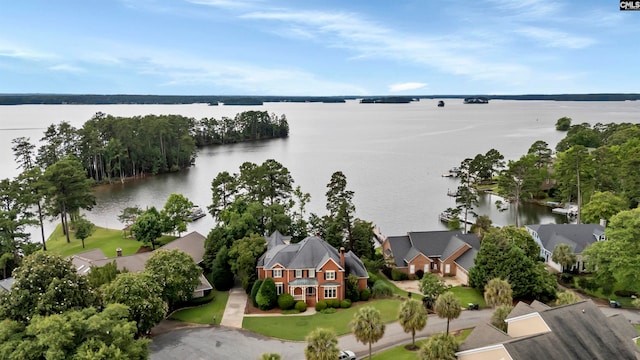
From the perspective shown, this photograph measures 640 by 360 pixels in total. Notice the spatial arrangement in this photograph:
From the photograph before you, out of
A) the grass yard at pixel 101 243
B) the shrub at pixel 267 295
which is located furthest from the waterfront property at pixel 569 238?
the grass yard at pixel 101 243

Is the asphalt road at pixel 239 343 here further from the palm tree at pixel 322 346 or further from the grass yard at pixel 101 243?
the grass yard at pixel 101 243

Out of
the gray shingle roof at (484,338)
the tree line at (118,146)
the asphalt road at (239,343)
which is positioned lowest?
the asphalt road at (239,343)

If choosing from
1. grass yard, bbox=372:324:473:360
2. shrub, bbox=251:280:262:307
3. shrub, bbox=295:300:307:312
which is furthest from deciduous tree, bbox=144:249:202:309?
grass yard, bbox=372:324:473:360

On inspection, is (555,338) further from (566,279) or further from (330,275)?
(566,279)

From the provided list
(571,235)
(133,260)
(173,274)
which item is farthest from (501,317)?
(133,260)

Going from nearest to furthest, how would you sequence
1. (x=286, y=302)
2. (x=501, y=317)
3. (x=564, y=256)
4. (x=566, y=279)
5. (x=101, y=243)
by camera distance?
(x=501, y=317) < (x=286, y=302) < (x=566, y=279) < (x=564, y=256) < (x=101, y=243)

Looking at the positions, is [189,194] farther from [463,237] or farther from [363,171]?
[463,237]

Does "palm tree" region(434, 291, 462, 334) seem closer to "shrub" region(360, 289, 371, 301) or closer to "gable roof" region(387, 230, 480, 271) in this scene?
"shrub" region(360, 289, 371, 301)

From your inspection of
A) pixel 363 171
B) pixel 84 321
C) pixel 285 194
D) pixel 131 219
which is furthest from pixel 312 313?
pixel 363 171
